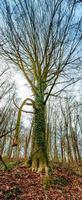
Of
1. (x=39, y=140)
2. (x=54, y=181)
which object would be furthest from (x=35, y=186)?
(x=39, y=140)

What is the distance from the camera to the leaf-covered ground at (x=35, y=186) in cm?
764

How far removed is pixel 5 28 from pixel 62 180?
24.5 feet

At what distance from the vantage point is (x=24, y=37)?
11.4 m

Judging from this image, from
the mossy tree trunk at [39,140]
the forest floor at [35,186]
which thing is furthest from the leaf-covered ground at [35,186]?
the mossy tree trunk at [39,140]

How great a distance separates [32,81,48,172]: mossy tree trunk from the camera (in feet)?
34.4

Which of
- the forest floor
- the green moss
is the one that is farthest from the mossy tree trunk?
the green moss

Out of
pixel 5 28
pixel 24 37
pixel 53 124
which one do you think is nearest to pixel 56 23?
pixel 24 37

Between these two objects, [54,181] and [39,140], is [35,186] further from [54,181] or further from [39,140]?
[39,140]

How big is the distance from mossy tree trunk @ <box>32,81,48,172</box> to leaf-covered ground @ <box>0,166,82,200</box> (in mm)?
497

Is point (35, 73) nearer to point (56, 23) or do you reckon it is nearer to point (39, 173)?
point (56, 23)

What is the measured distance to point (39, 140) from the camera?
35.3 ft

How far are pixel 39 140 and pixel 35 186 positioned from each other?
249 centimetres

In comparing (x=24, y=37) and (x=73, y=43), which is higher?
(x=24, y=37)

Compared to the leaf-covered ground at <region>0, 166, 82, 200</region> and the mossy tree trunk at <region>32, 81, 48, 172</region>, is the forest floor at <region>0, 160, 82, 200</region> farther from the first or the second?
the mossy tree trunk at <region>32, 81, 48, 172</region>
